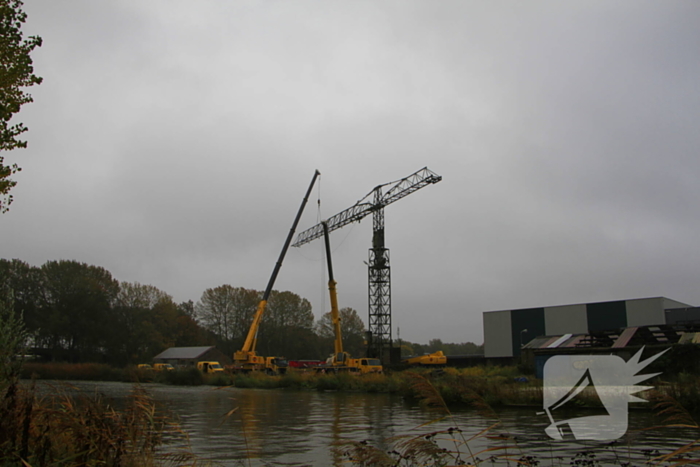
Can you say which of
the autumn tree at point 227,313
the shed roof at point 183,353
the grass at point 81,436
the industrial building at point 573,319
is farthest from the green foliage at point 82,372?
the grass at point 81,436

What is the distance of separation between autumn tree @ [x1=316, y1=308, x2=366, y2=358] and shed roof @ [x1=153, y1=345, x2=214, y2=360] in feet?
79.8

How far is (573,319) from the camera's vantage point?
2271 inches

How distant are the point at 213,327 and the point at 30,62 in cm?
7768

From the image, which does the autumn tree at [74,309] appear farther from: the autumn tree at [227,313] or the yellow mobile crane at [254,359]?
the yellow mobile crane at [254,359]

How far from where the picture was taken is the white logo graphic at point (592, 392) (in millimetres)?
13908

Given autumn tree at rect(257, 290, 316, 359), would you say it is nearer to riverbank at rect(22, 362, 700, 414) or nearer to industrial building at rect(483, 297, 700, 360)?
riverbank at rect(22, 362, 700, 414)

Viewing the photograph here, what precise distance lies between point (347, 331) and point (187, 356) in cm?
3205

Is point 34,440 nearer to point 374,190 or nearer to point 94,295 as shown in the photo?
point 374,190

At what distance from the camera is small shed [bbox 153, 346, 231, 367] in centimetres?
7181

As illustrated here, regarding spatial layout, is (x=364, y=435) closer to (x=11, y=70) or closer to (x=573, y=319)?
(x=11, y=70)

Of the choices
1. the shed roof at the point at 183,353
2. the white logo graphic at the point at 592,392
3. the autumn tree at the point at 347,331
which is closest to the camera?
the white logo graphic at the point at 592,392

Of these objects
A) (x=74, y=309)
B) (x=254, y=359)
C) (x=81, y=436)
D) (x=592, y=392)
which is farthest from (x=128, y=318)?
(x=81, y=436)

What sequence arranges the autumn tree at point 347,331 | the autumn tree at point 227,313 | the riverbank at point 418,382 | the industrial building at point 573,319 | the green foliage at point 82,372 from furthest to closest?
1. the autumn tree at point 347,331
2. the autumn tree at point 227,313
3. the green foliage at point 82,372
4. the industrial building at point 573,319
5. the riverbank at point 418,382

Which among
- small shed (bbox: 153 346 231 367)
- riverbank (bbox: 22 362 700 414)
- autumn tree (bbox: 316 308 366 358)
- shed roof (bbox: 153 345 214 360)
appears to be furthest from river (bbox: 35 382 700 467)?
autumn tree (bbox: 316 308 366 358)
